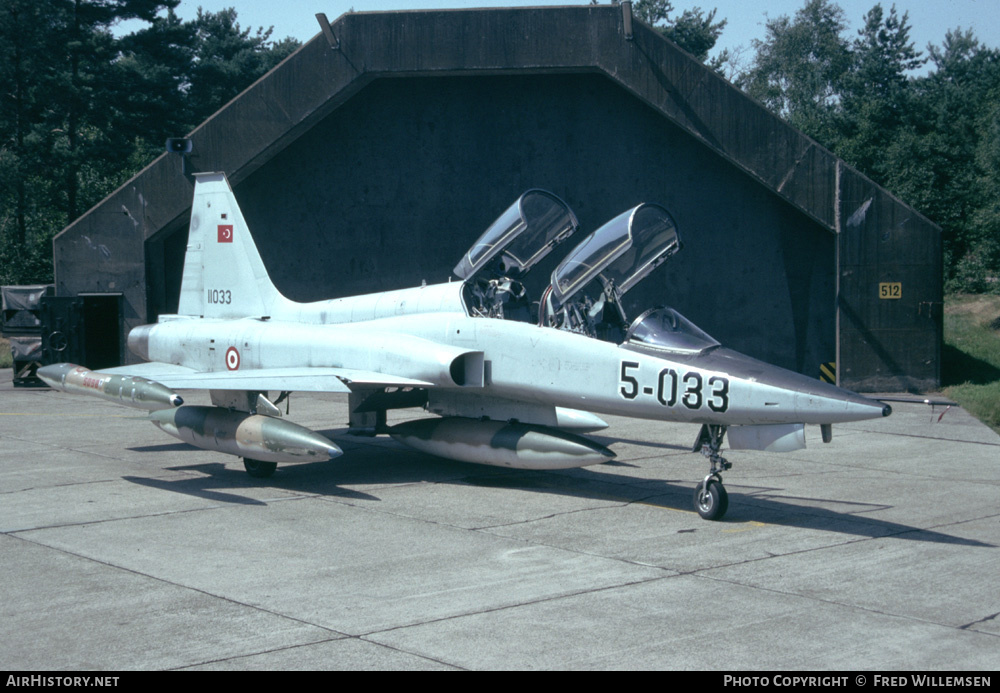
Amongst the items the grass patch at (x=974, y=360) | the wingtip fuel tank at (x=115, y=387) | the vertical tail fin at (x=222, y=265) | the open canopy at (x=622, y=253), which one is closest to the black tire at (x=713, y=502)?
the open canopy at (x=622, y=253)

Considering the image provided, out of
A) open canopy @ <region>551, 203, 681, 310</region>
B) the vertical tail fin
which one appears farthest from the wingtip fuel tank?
open canopy @ <region>551, 203, 681, 310</region>

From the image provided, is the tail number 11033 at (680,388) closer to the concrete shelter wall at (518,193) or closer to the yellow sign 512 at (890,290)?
the concrete shelter wall at (518,193)

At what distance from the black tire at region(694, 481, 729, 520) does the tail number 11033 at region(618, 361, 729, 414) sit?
0.91 m

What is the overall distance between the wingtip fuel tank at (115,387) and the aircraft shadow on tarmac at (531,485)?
0.98 meters

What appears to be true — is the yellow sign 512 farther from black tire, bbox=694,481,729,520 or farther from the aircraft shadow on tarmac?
black tire, bbox=694,481,729,520

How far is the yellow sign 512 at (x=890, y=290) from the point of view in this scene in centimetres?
2025

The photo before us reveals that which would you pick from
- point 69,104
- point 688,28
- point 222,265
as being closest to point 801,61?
point 688,28

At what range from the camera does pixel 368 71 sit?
818 inches

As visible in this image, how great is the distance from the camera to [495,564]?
804 centimetres

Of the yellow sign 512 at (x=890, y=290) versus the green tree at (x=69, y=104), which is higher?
the green tree at (x=69, y=104)

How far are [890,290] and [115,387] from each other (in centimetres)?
1544
